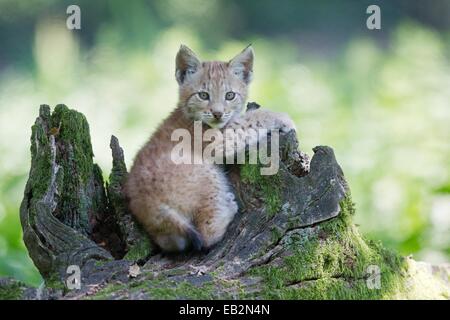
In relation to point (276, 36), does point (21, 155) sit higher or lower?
lower

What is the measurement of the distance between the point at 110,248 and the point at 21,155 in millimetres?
3676

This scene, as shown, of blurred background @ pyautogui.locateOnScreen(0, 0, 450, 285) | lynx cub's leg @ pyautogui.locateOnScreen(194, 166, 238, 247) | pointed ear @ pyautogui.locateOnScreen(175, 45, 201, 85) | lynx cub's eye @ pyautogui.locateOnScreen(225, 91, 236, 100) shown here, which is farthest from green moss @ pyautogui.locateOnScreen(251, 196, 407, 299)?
blurred background @ pyautogui.locateOnScreen(0, 0, 450, 285)

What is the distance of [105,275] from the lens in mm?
4496

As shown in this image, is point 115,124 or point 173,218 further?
point 115,124

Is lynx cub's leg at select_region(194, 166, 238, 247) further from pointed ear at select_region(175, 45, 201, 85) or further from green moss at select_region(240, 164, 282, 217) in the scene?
pointed ear at select_region(175, 45, 201, 85)

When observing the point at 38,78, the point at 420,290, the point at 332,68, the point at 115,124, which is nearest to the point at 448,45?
the point at 332,68

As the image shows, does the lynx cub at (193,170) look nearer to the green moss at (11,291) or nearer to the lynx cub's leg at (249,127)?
the lynx cub's leg at (249,127)

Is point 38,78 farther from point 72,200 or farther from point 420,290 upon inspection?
point 420,290

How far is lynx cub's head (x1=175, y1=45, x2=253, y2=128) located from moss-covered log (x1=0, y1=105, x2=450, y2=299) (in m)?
0.51

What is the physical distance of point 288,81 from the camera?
31.5ft

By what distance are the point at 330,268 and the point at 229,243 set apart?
24.6 inches

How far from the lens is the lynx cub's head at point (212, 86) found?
5637mm

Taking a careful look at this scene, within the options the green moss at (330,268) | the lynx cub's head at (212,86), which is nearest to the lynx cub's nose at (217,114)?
the lynx cub's head at (212,86)

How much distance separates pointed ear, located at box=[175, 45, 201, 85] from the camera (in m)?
5.83
